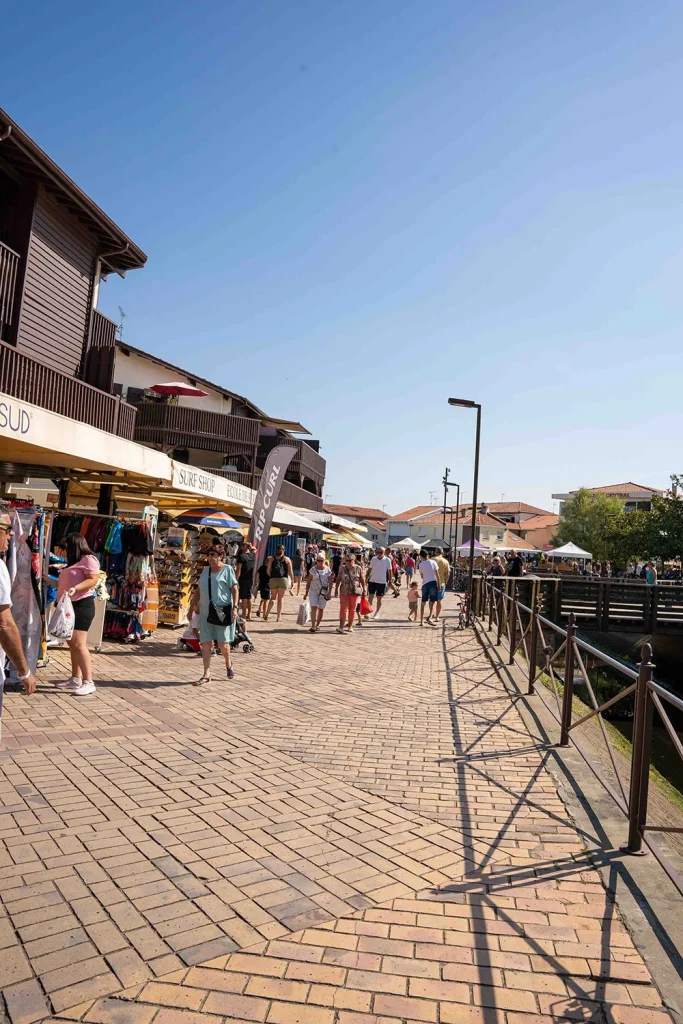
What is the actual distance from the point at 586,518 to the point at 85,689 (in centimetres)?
6794

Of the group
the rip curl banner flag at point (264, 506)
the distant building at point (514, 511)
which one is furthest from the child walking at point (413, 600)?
the distant building at point (514, 511)

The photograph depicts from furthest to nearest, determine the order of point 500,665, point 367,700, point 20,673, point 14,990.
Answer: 1. point 500,665
2. point 367,700
3. point 20,673
4. point 14,990

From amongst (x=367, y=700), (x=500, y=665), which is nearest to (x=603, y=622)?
(x=500, y=665)

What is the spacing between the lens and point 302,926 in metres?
3.23

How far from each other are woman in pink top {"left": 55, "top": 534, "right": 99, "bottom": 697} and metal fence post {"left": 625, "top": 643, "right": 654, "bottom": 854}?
17.6 ft

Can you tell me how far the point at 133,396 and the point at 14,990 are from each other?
28.9m

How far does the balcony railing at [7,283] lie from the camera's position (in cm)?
1341

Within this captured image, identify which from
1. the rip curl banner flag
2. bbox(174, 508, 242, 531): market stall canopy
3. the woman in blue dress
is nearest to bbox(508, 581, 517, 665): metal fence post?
the rip curl banner flag

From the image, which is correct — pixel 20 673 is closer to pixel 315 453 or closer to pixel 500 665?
pixel 500 665

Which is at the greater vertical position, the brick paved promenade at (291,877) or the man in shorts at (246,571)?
the man in shorts at (246,571)

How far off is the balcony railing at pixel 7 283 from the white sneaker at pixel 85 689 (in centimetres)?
865

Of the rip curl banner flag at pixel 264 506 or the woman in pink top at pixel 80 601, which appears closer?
the woman in pink top at pixel 80 601

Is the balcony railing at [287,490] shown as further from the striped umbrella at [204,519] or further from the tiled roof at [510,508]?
the tiled roof at [510,508]

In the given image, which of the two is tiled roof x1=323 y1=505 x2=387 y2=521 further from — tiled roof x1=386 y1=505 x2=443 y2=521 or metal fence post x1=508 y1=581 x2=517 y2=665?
metal fence post x1=508 y1=581 x2=517 y2=665
